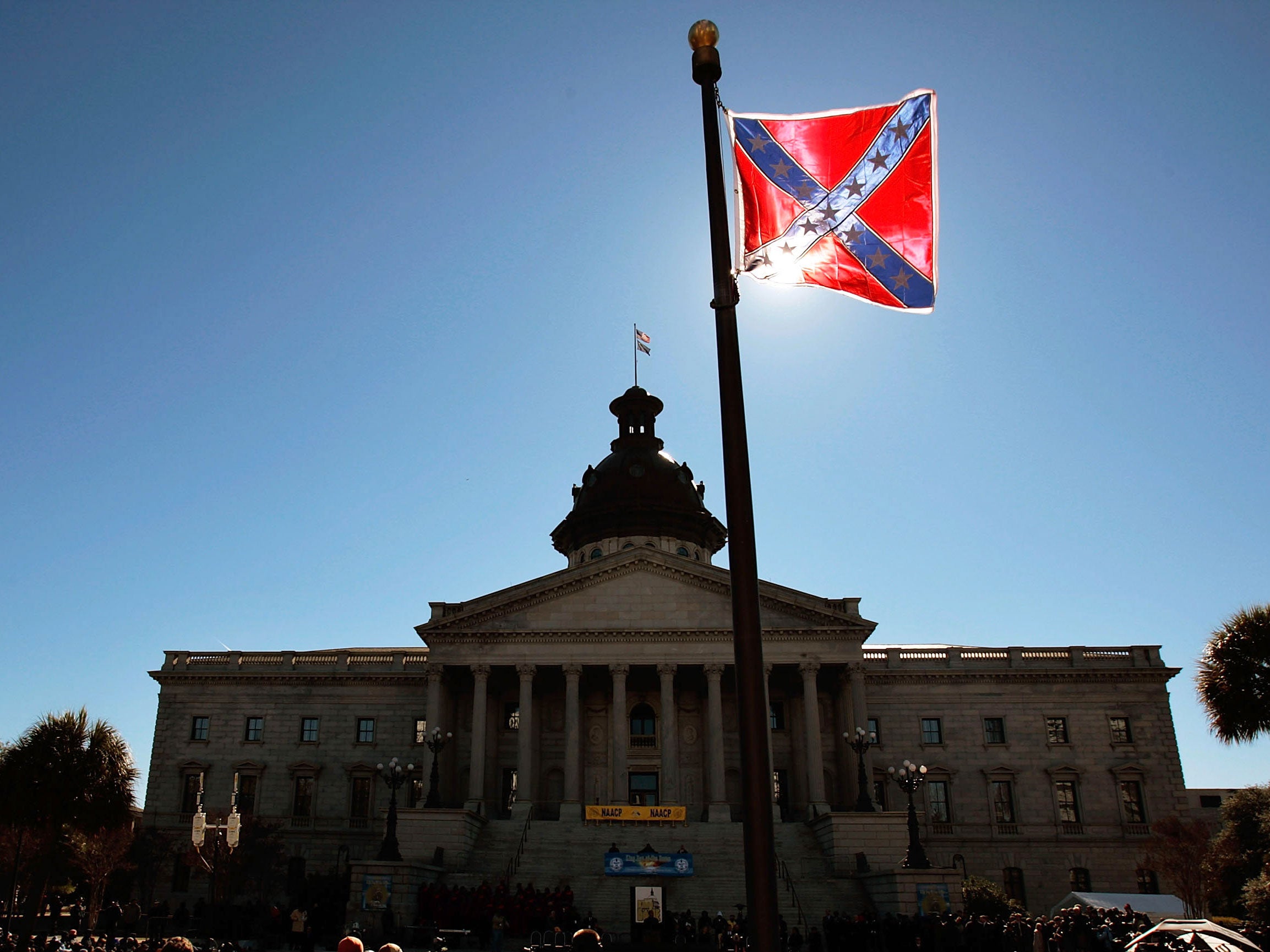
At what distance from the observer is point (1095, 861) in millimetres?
51719

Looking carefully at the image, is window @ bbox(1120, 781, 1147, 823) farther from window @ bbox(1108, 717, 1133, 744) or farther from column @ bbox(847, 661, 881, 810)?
column @ bbox(847, 661, 881, 810)

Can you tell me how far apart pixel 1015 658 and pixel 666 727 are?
2014 cm

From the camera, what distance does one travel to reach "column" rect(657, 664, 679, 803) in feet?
157

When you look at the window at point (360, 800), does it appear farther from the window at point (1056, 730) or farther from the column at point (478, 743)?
the window at point (1056, 730)

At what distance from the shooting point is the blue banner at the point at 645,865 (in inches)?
1476

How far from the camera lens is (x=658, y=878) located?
38500mm

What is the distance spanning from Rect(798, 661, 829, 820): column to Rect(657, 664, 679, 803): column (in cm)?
604

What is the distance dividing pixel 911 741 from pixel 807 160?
159ft

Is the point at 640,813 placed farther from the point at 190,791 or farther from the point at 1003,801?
the point at 190,791

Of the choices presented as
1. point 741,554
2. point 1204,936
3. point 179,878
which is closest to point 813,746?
point 1204,936

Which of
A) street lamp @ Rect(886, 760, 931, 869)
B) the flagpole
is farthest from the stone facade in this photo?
the flagpole

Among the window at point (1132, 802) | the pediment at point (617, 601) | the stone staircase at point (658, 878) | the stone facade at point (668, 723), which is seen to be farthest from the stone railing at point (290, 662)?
the window at point (1132, 802)

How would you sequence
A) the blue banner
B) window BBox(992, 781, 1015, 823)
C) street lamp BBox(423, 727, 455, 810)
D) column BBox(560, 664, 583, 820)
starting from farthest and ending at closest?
window BBox(992, 781, 1015, 823) < column BBox(560, 664, 583, 820) < street lamp BBox(423, 727, 455, 810) < the blue banner

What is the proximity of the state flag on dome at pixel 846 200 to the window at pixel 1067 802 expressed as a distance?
1953 inches
